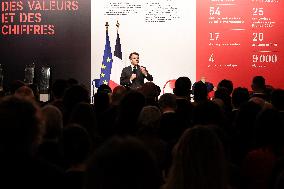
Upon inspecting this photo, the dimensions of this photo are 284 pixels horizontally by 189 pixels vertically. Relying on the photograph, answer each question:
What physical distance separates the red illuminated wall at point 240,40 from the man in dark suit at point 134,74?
1.69 metres

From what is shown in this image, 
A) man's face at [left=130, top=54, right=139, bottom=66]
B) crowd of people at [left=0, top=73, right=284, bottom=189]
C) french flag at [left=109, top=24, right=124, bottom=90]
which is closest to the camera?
crowd of people at [left=0, top=73, right=284, bottom=189]

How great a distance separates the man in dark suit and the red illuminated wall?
66.6 inches

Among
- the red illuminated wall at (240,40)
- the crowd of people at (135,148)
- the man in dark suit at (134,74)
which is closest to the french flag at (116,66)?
the man in dark suit at (134,74)

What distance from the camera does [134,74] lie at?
12.2 meters

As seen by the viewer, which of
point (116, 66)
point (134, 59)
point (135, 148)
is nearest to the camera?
point (135, 148)

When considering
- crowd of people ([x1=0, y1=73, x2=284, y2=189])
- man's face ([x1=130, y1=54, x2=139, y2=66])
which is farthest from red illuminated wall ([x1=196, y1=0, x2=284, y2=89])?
crowd of people ([x1=0, y1=73, x2=284, y2=189])

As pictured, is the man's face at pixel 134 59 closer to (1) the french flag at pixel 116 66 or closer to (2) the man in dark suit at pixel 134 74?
(2) the man in dark suit at pixel 134 74

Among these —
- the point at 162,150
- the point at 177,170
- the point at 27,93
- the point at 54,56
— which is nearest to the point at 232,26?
the point at 54,56

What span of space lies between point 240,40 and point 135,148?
1193cm

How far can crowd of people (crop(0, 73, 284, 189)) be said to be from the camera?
Result: 1.90 metres

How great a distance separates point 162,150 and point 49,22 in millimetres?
9545

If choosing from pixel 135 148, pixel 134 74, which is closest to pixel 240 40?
pixel 134 74

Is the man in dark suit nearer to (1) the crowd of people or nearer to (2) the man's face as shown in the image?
(2) the man's face

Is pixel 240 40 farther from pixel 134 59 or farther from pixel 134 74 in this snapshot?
pixel 134 74
